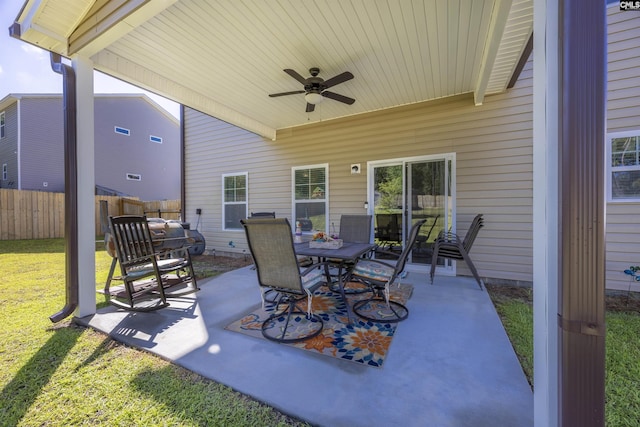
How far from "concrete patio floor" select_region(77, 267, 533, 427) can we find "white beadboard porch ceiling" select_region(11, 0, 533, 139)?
304 centimetres

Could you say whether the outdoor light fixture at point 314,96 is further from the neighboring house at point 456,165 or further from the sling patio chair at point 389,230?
the sling patio chair at point 389,230

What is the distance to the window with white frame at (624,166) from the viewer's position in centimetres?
348

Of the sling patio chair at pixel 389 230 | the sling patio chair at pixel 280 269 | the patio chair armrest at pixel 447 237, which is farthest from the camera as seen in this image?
the sling patio chair at pixel 389 230

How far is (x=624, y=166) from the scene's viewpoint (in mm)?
3518

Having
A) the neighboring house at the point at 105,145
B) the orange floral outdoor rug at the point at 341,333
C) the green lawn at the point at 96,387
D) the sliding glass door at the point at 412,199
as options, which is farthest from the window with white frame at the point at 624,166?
the neighboring house at the point at 105,145

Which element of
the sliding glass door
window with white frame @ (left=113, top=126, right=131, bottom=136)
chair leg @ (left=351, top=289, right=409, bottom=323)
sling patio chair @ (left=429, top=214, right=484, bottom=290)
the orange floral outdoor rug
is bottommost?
the orange floral outdoor rug

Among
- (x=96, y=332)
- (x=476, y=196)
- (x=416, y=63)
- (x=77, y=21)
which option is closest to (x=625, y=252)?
(x=476, y=196)

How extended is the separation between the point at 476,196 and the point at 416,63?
240 centimetres

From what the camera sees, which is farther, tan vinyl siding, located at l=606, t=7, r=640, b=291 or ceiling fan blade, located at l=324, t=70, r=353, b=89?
tan vinyl siding, located at l=606, t=7, r=640, b=291

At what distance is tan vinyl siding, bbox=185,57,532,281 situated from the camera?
4.13m

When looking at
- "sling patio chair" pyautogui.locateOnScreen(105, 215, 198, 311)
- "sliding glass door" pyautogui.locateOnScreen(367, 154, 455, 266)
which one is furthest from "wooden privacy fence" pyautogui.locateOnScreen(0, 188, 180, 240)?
"sliding glass door" pyautogui.locateOnScreen(367, 154, 455, 266)

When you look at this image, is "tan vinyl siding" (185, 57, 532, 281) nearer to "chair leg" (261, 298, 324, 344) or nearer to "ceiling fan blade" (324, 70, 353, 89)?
"ceiling fan blade" (324, 70, 353, 89)

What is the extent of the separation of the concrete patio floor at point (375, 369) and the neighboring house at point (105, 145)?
12.6 meters

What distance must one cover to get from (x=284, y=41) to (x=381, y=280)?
296 centimetres
